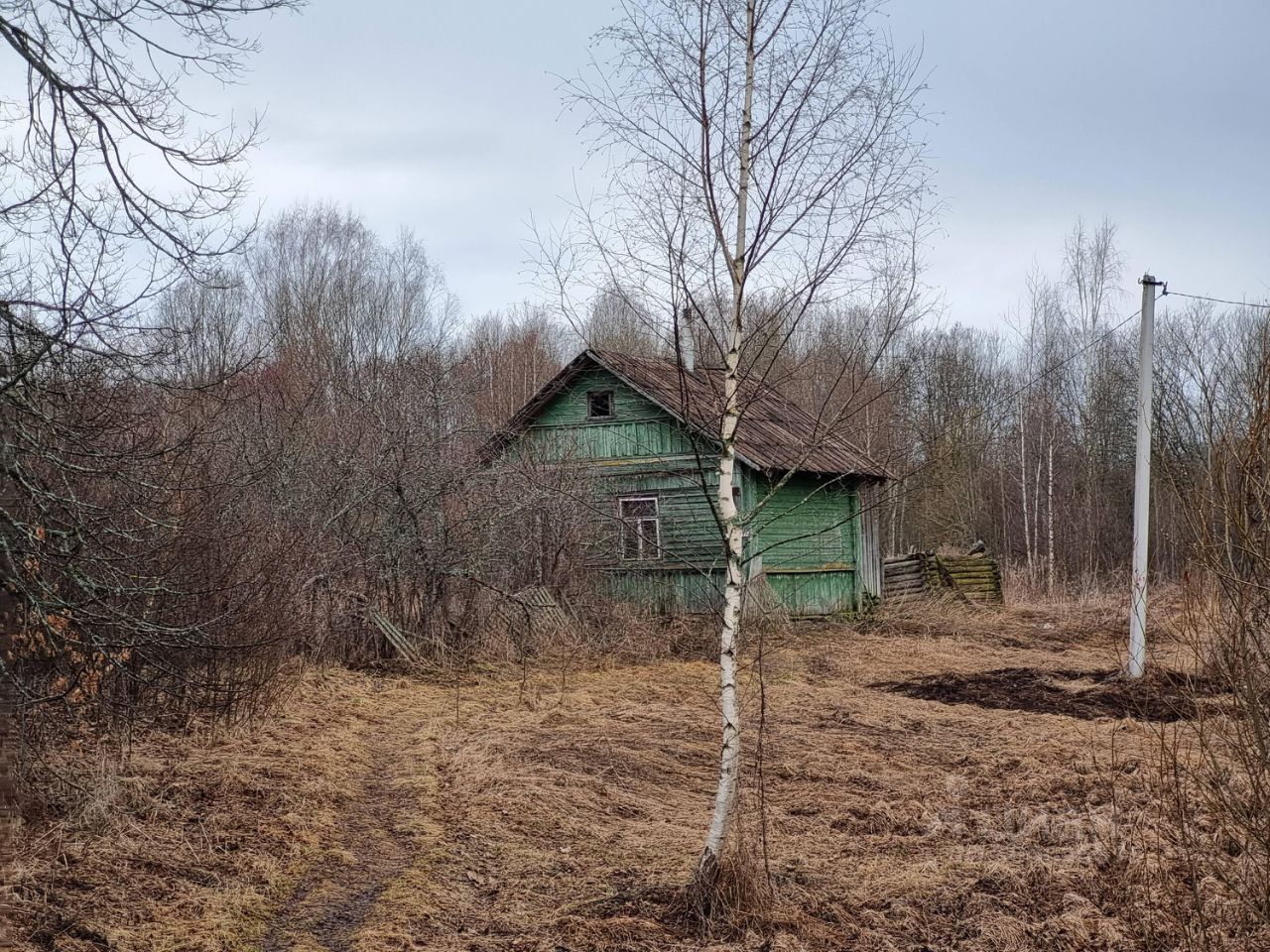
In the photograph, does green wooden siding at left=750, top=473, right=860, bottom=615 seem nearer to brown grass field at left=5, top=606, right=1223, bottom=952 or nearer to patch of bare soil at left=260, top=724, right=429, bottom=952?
brown grass field at left=5, top=606, right=1223, bottom=952

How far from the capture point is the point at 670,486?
1905 centimetres

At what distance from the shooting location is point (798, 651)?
16.6 meters

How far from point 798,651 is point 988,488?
21.2m

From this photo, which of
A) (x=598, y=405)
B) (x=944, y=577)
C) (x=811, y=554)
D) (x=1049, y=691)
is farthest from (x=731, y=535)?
(x=944, y=577)

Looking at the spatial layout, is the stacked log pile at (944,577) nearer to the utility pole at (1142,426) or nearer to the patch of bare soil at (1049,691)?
the patch of bare soil at (1049,691)

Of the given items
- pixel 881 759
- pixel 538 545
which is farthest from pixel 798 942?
pixel 538 545

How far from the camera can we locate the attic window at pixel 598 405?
66.4 feet

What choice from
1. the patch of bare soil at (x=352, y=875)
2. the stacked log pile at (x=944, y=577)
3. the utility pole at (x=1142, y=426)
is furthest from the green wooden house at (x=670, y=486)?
the patch of bare soil at (x=352, y=875)

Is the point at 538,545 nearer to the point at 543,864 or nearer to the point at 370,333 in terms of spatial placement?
the point at 543,864

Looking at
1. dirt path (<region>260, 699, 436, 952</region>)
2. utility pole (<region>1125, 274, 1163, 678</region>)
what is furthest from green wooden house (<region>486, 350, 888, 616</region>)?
dirt path (<region>260, 699, 436, 952</region>)

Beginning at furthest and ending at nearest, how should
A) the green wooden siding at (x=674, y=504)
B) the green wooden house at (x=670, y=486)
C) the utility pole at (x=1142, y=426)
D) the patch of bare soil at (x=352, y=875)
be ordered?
the green wooden siding at (x=674, y=504) < the green wooden house at (x=670, y=486) < the utility pole at (x=1142, y=426) < the patch of bare soil at (x=352, y=875)

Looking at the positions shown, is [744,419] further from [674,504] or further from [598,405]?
[598,405]

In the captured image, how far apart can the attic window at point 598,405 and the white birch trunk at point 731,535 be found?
46.3ft

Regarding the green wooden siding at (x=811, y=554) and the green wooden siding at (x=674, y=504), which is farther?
the green wooden siding at (x=811, y=554)
